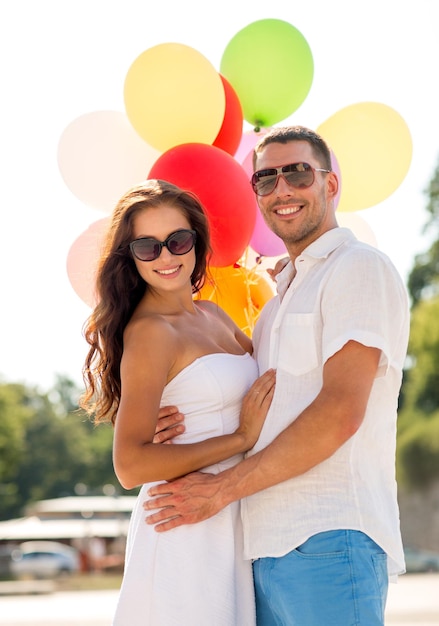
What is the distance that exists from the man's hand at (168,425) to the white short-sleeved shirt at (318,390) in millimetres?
283

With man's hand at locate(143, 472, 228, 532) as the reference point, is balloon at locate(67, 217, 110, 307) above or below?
above

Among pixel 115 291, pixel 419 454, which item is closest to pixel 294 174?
pixel 115 291

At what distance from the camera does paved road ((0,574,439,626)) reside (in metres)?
10.6

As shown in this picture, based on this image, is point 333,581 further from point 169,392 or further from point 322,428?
point 169,392

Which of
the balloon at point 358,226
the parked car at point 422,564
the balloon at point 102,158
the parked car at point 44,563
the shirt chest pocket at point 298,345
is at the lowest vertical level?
the shirt chest pocket at point 298,345

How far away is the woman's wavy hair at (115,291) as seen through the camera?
3289mm

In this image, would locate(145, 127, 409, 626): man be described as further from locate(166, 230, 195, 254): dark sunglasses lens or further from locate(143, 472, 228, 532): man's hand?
locate(166, 230, 195, 254): dark sunglasses lens

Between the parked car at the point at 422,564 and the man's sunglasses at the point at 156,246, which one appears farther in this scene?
the parked car at the point at 422,564

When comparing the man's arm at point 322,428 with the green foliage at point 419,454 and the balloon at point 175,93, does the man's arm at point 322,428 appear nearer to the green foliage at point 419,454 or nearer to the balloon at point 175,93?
the balloon at point 175,93

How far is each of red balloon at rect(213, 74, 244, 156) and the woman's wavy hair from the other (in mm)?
1279

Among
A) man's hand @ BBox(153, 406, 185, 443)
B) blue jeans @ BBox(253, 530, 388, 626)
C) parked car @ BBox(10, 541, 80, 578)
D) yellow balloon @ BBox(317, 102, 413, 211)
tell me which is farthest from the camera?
parked car @ BBox(10, 541, 80, 578)

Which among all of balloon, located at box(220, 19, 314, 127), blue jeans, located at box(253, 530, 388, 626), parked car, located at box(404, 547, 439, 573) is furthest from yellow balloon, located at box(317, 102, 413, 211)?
parked car, located at box(404, 547, 439, 573)

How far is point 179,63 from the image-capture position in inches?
169

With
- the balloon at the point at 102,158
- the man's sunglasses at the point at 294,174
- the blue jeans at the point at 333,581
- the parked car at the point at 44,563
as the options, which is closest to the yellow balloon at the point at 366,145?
the balloon at the point at 102,158
